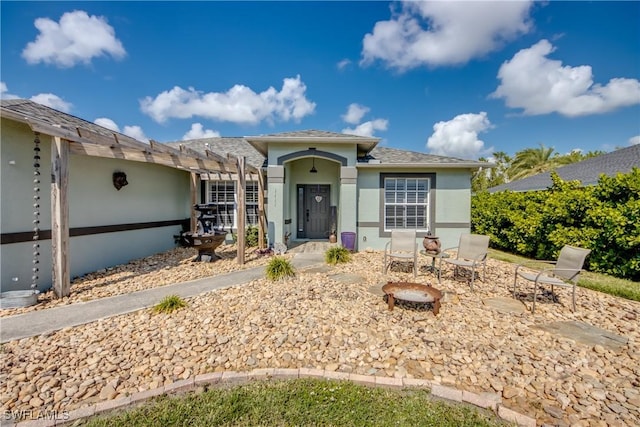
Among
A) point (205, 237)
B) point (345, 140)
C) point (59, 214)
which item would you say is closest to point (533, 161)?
point (345, 140)

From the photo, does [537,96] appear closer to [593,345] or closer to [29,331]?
[593,345]

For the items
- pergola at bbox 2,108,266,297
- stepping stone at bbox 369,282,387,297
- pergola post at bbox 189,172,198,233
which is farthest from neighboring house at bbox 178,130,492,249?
stepping stone at bbox 369,282,387,297

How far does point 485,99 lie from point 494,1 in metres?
11.6

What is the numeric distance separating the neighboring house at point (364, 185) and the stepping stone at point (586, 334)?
6087 millimetres

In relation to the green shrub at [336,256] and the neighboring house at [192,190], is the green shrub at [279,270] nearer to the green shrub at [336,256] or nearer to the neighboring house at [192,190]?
the green shrub at [336,256]

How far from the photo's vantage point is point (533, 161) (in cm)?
2523

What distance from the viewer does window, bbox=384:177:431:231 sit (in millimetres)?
10297

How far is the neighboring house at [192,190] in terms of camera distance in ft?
17.1

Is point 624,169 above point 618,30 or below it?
below

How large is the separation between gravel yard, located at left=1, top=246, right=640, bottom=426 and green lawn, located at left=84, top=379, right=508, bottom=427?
13.1 inches

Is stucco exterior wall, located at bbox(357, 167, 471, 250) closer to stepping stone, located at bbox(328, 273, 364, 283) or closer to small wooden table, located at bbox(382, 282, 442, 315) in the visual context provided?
stepping stone, located at bbox(328, 273, 364, 283)

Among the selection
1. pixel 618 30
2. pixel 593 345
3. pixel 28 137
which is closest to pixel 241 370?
pixel 593 345

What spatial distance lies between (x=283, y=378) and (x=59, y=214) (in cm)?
519

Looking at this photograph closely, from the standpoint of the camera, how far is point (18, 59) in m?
7.37
